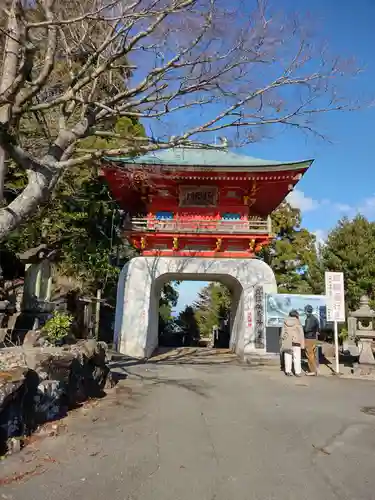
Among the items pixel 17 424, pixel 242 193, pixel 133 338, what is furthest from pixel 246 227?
pixel 17 424

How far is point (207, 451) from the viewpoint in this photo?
4141 millimetres

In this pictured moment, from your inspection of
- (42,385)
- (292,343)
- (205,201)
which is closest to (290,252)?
(205,201)

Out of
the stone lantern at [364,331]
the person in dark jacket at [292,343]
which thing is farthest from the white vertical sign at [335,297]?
the person in dark jacket at [292,343]

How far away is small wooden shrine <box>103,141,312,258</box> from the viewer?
14.6 metres

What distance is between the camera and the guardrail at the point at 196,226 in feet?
49.4

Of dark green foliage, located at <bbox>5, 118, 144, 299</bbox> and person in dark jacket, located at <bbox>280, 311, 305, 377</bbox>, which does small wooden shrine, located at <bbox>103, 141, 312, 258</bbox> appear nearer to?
dark green foliage, located at <bbox>5, 118, 144, 299</bbox>

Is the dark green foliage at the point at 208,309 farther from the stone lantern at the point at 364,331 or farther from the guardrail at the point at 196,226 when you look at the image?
the stone lantern at the point at 364,331

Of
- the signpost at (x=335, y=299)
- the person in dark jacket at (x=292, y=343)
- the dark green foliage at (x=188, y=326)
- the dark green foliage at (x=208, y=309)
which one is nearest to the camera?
the person in dark jacket at (x=292, y=343)

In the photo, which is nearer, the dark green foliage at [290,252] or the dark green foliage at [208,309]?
the dark green foliage at [290,252]

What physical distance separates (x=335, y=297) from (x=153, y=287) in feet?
24.3

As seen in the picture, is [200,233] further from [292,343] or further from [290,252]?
[290,252]

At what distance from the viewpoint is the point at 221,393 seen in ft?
24.4

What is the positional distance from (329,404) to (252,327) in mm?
7908

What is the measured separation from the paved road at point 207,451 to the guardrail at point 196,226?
848 centimetres
